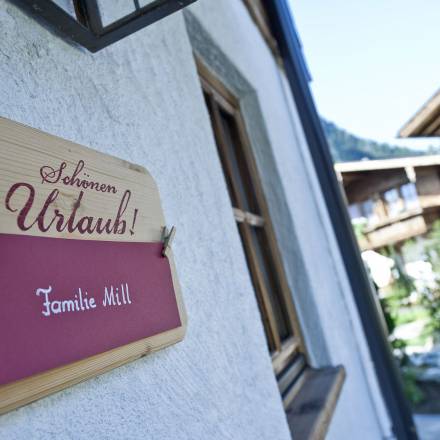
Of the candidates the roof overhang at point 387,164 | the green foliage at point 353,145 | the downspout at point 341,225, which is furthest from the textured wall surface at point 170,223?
the green foliage at point 353,145

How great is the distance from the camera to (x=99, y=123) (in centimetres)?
73

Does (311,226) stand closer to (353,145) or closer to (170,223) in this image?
(170,223)

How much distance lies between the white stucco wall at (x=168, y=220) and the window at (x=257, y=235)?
0.37 metres

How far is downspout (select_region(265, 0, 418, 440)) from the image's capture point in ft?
9.97

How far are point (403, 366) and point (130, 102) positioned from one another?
18.2 ft

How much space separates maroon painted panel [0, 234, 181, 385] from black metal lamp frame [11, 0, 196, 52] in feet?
1.04

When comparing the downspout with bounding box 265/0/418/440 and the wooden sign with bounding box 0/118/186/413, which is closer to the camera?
the wooden sign with bounding box 0/118/186/413

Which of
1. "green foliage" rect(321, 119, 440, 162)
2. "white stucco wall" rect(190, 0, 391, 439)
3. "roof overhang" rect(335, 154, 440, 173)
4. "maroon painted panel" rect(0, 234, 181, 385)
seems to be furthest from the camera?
"green foliage" rect(321, 119, 440, 162)

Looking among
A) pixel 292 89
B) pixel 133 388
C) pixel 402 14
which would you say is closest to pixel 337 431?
pixel 133 388

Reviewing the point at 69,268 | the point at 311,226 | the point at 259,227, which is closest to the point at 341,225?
the point at 311,226

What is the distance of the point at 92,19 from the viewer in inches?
29.0

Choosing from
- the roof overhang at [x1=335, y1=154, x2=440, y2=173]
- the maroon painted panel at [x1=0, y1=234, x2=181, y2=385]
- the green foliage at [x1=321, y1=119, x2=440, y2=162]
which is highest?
the green foliage at [x1=321, y1=119, x2=440, y2=162]

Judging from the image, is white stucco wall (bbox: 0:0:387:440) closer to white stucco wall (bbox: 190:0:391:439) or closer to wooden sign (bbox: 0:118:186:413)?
wooden sign (bbox: 0:118:186:413)

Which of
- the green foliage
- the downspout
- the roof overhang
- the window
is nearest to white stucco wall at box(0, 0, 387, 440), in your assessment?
the window
